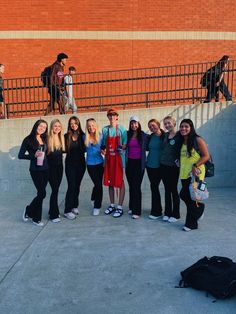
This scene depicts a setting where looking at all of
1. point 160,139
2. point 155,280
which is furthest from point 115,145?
point 155,280

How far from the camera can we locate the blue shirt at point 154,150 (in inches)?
231

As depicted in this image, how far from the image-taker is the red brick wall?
11.4 meters

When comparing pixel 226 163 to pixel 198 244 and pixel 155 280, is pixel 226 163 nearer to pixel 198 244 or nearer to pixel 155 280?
pixel 198 244

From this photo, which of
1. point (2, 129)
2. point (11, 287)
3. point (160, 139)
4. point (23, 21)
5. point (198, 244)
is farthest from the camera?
point (23, 21)

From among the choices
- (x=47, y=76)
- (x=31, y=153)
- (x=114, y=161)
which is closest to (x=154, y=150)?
(x=114, y=161)

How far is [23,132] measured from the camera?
7992 mm

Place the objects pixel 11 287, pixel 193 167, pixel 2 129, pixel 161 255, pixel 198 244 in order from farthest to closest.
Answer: pixel 2 129 < pixel 193 167 < pixel 198 244 < pixel 161 255 < pixel 11 287

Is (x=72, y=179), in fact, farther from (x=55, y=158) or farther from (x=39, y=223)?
(x=39, y=223)

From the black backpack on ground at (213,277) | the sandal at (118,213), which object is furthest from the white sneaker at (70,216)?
the black backpack on ground at (213,277)

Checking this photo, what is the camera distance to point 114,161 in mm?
6219

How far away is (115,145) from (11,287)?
115 inches

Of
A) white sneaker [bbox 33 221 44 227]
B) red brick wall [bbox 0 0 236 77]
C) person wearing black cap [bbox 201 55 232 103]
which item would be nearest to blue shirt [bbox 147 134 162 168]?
white sneaker [bbox 33 221 44 227]

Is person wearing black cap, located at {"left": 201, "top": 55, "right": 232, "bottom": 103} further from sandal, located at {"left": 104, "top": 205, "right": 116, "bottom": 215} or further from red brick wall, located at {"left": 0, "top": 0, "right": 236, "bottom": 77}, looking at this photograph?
sandal, located at {"left": 104, "top": 205, "right": 116, "bottom": 215}

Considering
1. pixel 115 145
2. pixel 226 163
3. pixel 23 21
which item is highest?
pixel 23 21
